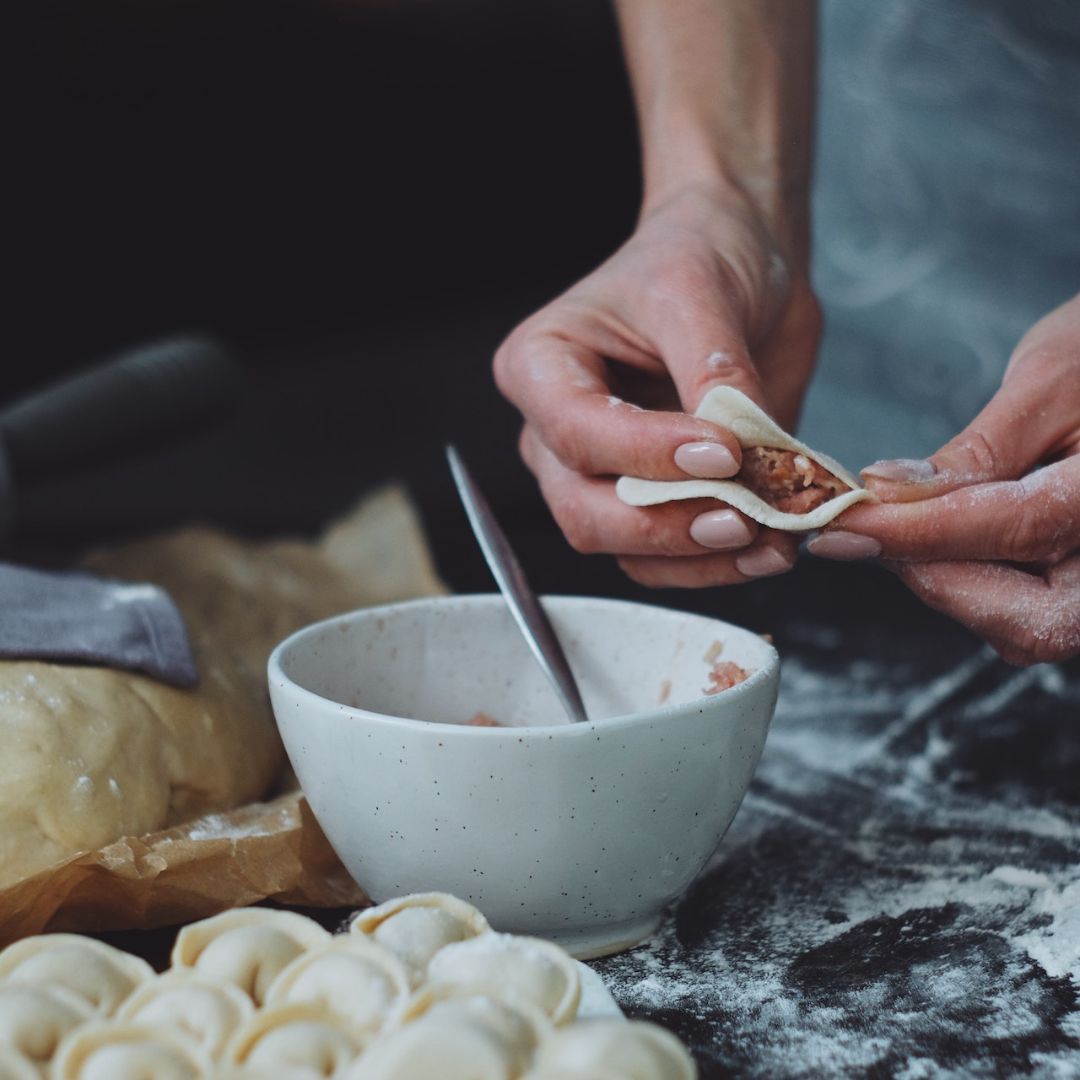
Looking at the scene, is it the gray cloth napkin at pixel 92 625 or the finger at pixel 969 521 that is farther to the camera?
the gray cloth napkin at pixel 92 625

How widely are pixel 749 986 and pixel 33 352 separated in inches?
104

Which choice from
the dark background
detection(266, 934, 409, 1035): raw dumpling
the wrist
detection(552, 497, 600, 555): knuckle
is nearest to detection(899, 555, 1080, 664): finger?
detection(552, 497, 600, 555): knuckle

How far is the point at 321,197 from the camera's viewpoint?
3229 mm

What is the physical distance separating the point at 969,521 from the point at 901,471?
6 centimetres

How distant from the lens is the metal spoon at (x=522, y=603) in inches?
36.1

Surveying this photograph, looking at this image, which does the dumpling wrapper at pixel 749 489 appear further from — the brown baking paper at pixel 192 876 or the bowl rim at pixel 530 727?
the brown baking paper at pixel 192 876

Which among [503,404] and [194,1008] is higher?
[194,1008]

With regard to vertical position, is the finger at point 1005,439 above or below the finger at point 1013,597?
above

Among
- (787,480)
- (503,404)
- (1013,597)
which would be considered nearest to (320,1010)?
(787,480)

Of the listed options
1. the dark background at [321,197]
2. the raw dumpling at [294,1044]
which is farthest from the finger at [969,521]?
the dark background at [321,197]

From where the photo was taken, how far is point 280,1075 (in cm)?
55

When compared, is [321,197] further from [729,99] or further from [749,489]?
[749,489]

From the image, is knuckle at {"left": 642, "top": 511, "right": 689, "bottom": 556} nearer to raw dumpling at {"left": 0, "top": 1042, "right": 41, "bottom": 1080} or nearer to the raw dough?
the raw dough

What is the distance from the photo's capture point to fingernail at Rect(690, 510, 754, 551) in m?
0.89
